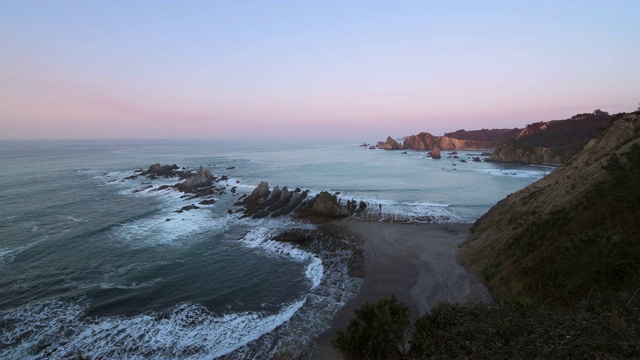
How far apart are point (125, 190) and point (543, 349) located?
2532 inches

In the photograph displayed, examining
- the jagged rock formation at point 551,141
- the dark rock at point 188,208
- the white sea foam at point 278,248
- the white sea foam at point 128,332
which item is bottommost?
the white sea foam at point 128,332

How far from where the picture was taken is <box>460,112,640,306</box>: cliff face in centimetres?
1368

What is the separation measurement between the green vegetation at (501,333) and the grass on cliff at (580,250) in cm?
157

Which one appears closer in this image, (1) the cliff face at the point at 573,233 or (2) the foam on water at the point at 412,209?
(1) the cliff face at the point at 573,233

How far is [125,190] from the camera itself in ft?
187

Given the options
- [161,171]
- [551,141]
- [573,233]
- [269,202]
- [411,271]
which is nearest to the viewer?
[573,233]

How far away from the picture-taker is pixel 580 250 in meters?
14.8

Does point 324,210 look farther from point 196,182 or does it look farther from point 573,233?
point 196,182

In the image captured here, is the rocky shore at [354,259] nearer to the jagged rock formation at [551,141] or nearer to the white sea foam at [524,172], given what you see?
the white sea foam at [524,172]

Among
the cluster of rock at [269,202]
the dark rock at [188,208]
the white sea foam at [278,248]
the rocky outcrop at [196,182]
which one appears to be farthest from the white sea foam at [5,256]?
the rocky outcrop at [196,182]

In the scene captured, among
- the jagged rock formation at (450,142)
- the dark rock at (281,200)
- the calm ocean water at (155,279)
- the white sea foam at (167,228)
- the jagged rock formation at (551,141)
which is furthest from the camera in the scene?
the jagged rock formation at (450,142)

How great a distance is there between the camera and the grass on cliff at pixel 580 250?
13.2m

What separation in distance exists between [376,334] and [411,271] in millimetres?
12994

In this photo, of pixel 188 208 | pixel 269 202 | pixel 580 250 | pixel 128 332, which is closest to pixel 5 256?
pixel 128 332
